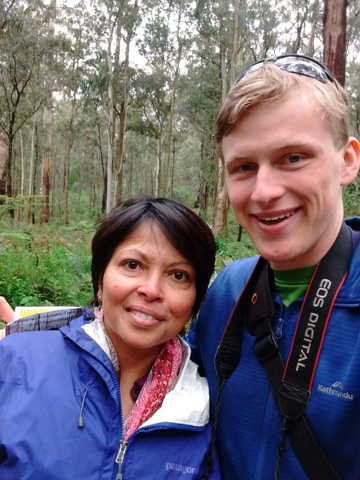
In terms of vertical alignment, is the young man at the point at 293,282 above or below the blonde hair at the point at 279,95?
below

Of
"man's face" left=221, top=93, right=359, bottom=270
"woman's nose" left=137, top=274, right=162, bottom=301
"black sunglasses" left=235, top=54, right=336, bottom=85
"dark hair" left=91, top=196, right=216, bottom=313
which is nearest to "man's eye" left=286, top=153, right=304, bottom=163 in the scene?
"man's face" left=221, top=93, right=359, bottom=270

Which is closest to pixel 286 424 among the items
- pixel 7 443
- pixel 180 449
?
pixel 180 449

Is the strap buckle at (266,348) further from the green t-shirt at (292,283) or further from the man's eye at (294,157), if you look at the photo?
the man's eye at (294,157)

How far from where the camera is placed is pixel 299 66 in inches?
54.3

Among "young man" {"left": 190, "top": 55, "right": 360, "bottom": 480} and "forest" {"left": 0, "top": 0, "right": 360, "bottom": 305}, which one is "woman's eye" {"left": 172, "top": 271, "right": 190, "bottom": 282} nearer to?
"young man" {"left": 190, "top": 55, "right": 360, "bottom": 480}

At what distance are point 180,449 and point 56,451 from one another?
384mm

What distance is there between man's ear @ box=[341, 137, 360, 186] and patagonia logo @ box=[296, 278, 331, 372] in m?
0.34

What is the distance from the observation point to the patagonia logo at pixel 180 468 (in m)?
1.34

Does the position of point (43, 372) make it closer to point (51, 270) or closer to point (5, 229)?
point (51, 270)

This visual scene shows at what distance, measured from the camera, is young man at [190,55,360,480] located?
4.12 feet

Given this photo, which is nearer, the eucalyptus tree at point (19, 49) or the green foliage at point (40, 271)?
the green foliage at point (40, 271)

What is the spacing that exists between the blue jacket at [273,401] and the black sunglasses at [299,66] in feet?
1.70

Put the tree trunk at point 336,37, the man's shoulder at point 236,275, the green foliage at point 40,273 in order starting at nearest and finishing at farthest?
the man's shoulder at point 236,275, the green foliage at point 40,273, the tree trunk at point 336,37

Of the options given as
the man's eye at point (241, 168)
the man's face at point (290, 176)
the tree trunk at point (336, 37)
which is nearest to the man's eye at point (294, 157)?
the man's face at point (290, 176)
